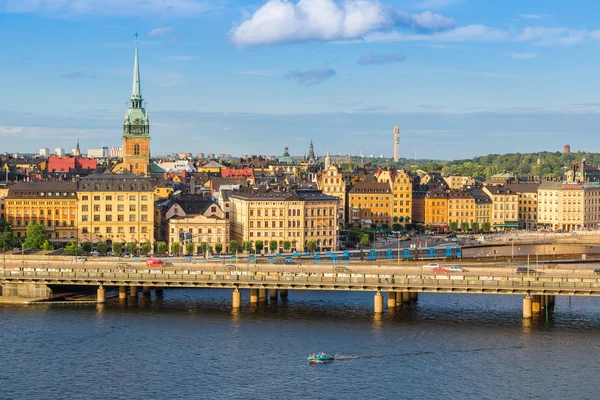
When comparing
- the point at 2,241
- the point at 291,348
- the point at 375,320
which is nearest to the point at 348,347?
the point at 291,348

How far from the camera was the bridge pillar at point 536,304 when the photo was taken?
7950cm

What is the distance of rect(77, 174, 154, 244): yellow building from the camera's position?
119312 millimetres

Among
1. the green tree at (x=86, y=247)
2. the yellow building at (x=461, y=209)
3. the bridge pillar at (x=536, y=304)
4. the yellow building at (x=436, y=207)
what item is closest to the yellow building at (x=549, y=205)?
the yellow building at (x=461, y=209)

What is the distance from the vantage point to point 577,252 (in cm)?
13588

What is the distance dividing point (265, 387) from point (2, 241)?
5922 cm

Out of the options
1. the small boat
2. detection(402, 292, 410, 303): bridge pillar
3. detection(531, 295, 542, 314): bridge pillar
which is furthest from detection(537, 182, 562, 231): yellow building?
the small boat

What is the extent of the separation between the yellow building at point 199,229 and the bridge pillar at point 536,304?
47.0 meters

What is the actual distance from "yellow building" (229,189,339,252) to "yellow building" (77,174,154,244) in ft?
34.2

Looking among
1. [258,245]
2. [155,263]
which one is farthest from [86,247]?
[155,263]

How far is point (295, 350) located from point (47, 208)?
63.4m

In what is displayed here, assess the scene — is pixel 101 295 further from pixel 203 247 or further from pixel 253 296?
pixel 203 247

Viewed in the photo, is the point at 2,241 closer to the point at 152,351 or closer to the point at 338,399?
the point at 152,351

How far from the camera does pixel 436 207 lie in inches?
6240

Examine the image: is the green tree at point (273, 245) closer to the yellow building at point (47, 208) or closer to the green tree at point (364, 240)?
the green tree at point (364, 240)
